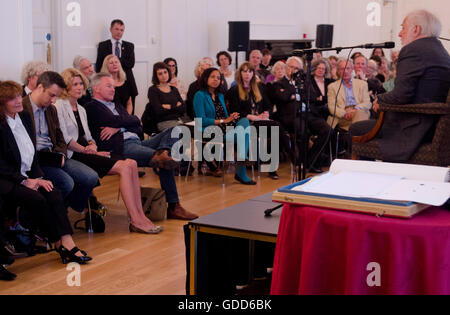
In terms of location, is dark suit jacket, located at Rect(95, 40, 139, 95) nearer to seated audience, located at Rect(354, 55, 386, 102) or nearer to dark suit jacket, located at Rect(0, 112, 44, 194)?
seated audience, located at Rect(354, 55, 386, 102)

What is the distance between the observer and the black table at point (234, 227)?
96.3 inches

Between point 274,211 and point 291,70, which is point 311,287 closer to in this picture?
point 274,211

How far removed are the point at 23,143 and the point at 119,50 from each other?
4.18m

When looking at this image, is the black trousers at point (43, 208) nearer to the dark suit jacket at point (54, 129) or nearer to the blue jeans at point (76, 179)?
the blue jeans at point (76, 179)

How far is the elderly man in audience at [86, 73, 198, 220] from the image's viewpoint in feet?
16.3

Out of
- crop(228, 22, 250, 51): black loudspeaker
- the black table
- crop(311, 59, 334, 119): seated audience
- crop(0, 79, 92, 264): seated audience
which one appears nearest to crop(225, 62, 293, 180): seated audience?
crop(311, 59, 334, 119): seated audience

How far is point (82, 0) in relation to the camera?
778 cm

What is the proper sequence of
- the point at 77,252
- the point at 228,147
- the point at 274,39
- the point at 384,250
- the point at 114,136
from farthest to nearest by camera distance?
the point at 274,39
the point at 228,147
the point at 114,136
the point at 77,252
the point at 384,250

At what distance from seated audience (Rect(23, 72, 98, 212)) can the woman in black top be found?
6.56 ft

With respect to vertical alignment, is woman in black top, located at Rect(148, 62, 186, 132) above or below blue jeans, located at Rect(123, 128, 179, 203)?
above

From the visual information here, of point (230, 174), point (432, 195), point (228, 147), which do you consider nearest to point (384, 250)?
point (432, 195)

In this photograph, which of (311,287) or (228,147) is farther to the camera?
(228,147)

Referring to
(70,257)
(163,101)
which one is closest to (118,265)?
(70,257)
